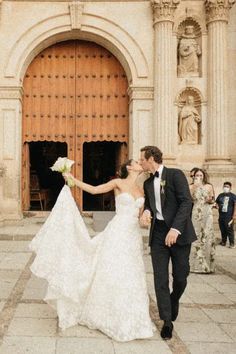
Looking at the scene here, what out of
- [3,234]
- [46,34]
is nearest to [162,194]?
[3,234]

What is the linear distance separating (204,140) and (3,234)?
18.2ft

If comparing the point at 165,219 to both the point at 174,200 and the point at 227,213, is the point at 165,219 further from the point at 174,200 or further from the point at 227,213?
the point at 227,213

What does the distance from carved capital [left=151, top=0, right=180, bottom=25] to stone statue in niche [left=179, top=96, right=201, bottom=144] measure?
2278 mm

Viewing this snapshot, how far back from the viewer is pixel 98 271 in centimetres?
441

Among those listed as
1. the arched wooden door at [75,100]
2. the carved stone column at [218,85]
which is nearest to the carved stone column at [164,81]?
the carved stone column at [218,85]

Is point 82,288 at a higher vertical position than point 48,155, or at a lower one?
lower

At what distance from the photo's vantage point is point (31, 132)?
12.4m

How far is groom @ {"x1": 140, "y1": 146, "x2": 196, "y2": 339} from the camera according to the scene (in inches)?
168

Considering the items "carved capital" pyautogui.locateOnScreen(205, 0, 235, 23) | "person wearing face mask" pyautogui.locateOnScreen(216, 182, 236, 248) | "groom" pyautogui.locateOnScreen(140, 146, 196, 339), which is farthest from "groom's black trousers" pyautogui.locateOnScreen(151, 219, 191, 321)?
"carved capital" pyautogui.locateOnScreen(205, 0, 235, 23)

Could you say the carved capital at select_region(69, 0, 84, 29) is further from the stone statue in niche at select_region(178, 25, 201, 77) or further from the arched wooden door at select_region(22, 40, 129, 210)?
the stone statue in niche at select_region(178, 25, 201, 77)

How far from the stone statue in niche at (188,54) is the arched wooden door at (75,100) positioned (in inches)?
63.6

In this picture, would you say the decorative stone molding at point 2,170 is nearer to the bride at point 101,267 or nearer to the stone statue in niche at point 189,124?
the stone statue in niche at point 189,124

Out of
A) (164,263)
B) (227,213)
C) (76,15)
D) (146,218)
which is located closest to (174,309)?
(164,263)

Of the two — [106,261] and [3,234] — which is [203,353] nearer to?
[106,261]
